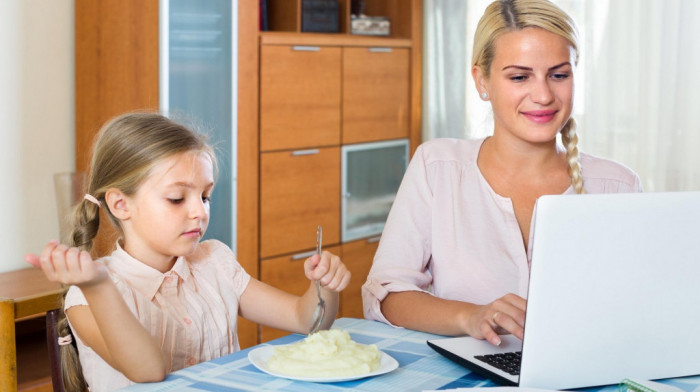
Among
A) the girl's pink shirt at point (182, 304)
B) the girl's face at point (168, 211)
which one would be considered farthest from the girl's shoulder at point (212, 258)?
the girl's face at point (168, 211)

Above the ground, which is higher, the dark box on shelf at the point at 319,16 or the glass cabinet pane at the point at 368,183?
the dark box on shelf at the point at 319,16

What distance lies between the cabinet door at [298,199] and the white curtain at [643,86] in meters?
0.73

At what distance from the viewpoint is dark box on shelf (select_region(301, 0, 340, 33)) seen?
12.6 feet

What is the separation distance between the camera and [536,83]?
1.76 m

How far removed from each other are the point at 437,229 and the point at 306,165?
6.48ft

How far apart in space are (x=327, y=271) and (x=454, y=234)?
426mm

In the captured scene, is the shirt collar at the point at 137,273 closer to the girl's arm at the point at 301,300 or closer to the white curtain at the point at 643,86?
the girl's arm at the point at 301,300

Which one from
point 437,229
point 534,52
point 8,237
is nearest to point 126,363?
point 437,229

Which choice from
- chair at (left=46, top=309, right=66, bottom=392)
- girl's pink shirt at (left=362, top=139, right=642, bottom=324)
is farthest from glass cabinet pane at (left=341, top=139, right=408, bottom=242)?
chair at (left=46, top=309, right=66, bottom=392)

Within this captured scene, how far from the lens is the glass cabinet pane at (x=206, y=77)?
3.23 meters

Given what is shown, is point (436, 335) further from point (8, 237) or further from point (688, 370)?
point (8, 237)

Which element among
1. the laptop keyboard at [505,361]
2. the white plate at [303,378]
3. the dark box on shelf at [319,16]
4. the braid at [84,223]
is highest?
the dark box on shelf at [319,16]

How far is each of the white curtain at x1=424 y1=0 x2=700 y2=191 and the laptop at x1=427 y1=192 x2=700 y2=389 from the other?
94.2 inches

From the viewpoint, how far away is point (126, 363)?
1.36 metres
